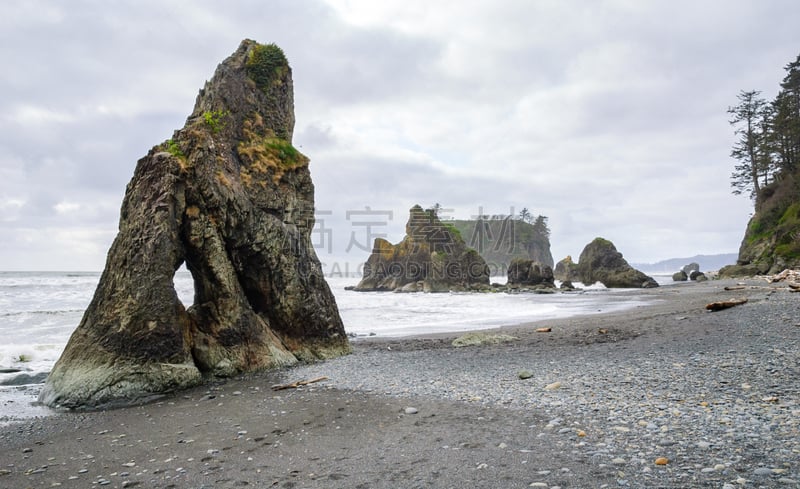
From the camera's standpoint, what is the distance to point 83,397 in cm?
862

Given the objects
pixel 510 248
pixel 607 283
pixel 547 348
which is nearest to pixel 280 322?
pixel 547 348

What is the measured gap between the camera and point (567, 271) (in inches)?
3777

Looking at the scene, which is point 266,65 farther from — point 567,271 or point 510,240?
point 510,240

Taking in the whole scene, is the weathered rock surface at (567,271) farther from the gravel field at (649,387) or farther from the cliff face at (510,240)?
the gravel field at (649,387)

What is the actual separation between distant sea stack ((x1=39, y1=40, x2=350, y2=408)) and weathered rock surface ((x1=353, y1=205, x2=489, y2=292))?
58247 mm

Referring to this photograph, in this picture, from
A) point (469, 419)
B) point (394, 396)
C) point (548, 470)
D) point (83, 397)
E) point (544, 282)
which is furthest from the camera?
point (544, 282)

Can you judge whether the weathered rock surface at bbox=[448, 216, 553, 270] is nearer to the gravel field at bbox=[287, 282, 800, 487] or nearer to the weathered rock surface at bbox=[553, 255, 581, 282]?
the weathered rock surface at bbox=[553, 255, 581, 282]

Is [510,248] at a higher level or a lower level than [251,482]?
higher

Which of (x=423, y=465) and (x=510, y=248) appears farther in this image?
(x=510, y=248)

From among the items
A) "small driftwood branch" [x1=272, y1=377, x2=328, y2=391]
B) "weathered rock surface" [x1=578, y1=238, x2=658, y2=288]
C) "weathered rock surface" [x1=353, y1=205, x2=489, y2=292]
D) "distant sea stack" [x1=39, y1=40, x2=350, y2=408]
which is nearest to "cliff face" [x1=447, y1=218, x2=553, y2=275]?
"weathered rock surface" [x1=353, y1=205, x2=489, y2=292]

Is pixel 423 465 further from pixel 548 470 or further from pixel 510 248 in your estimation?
pixel 510 248

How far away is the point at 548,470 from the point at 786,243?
46.0 meters

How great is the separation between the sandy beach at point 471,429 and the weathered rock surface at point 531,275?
6091 centimetres

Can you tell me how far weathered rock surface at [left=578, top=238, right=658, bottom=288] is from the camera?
65.1m
